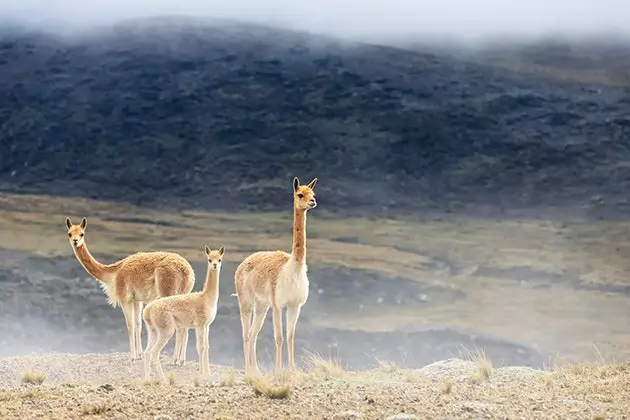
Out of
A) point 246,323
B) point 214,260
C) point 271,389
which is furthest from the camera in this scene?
point 246,323

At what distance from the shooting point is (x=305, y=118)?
1955 inches

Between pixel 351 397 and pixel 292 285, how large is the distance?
2.33m

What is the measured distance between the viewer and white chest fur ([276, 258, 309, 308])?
1459 cm

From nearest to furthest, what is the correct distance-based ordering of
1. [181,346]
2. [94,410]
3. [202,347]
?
[94,410] < [202,347] < [181,346]

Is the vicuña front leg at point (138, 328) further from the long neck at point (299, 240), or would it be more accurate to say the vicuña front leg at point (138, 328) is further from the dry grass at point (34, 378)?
the long neck at point (299, 240)

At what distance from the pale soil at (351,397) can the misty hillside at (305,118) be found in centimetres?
2951

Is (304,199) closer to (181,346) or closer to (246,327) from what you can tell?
(246,327)

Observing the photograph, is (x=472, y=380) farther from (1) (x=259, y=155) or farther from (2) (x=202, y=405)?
(1) (x=259, y=155)

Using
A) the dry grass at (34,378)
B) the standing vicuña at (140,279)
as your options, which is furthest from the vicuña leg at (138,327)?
the dry grass at (34,378)

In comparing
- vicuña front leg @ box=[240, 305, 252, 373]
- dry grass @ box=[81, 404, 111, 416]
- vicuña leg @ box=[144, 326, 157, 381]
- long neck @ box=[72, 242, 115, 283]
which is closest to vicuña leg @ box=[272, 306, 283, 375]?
vicuña front leg @ box=[240, 305, 252, 373]

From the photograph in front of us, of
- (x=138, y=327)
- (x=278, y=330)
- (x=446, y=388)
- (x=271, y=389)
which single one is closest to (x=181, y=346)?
(x=138, y=327)

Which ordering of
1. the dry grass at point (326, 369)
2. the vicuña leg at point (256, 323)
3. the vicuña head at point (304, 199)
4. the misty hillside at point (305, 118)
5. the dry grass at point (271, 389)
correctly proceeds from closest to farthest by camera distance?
the dry grass at point (271, 389) → the vicuña head at point (304, 199) → the dry grass at point (326, 369) → the vicuña leg at point (256, 323) → the misty hillside at point (305, 118)

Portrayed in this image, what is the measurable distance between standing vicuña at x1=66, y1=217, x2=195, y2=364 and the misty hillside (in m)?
27.6

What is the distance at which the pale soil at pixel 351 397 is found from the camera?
1175 cm
